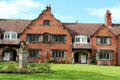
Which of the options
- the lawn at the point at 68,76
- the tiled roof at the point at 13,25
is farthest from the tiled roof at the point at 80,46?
the lawn at the point at 68,76

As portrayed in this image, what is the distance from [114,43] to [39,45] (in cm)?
1572

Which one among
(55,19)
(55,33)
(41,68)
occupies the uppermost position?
(55,19)

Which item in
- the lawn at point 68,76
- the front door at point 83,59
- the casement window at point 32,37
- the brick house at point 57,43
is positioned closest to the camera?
the lawn at point 68,76

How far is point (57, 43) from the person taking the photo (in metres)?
38.8

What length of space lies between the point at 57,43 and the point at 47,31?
126 inches

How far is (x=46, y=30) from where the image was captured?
128ft

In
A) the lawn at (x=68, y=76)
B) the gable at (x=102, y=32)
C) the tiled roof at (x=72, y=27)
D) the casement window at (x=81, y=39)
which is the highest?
the tiled roof at (x=72, y=27)

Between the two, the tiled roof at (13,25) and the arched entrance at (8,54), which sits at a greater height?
the tiled roof at (13,25)

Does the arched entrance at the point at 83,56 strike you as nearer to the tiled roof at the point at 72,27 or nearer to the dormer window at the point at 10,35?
the tiled roof at the point at 72,27

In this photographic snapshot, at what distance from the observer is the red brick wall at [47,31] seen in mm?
38531

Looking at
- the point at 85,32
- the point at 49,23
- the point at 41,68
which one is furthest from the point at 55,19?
the point at 41,68

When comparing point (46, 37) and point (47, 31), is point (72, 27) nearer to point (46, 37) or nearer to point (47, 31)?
point (47, 31)

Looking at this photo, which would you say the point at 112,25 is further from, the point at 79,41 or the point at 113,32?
the point at 79,41

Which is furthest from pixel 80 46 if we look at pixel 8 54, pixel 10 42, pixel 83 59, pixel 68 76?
pixel 68 76
